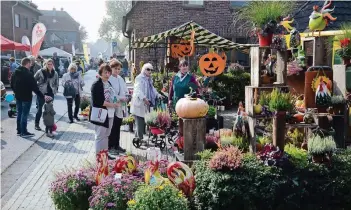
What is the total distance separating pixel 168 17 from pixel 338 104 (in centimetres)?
1251

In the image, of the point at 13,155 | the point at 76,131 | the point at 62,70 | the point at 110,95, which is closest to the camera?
the point at 110,95

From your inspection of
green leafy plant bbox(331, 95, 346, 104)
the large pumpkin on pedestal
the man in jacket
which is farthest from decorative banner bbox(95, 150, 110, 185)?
the man in jacket

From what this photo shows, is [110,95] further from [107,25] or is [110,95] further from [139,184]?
[107,25]

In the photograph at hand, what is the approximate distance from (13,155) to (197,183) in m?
5.09

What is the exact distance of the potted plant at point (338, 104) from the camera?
217 inches

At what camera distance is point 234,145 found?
5.08 meters

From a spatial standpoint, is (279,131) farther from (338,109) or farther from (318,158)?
(338,109)

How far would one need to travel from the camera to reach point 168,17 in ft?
56.4

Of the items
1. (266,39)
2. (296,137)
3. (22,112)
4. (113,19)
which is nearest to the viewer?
(266,39)

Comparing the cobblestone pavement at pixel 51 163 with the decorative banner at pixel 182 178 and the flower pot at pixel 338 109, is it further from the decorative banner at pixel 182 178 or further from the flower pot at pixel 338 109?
the flower pot at pixel 338 109

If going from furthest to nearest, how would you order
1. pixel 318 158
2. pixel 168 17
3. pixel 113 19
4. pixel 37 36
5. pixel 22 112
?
pixel 113 19
pixel 37 36
pixel 168 17
pixel 22 112
pixel 318 158

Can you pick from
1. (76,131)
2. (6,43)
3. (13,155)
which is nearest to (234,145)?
(13,155)

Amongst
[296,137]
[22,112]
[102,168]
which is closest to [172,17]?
[22,112]

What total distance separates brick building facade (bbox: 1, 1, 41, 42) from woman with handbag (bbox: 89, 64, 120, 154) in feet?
111
